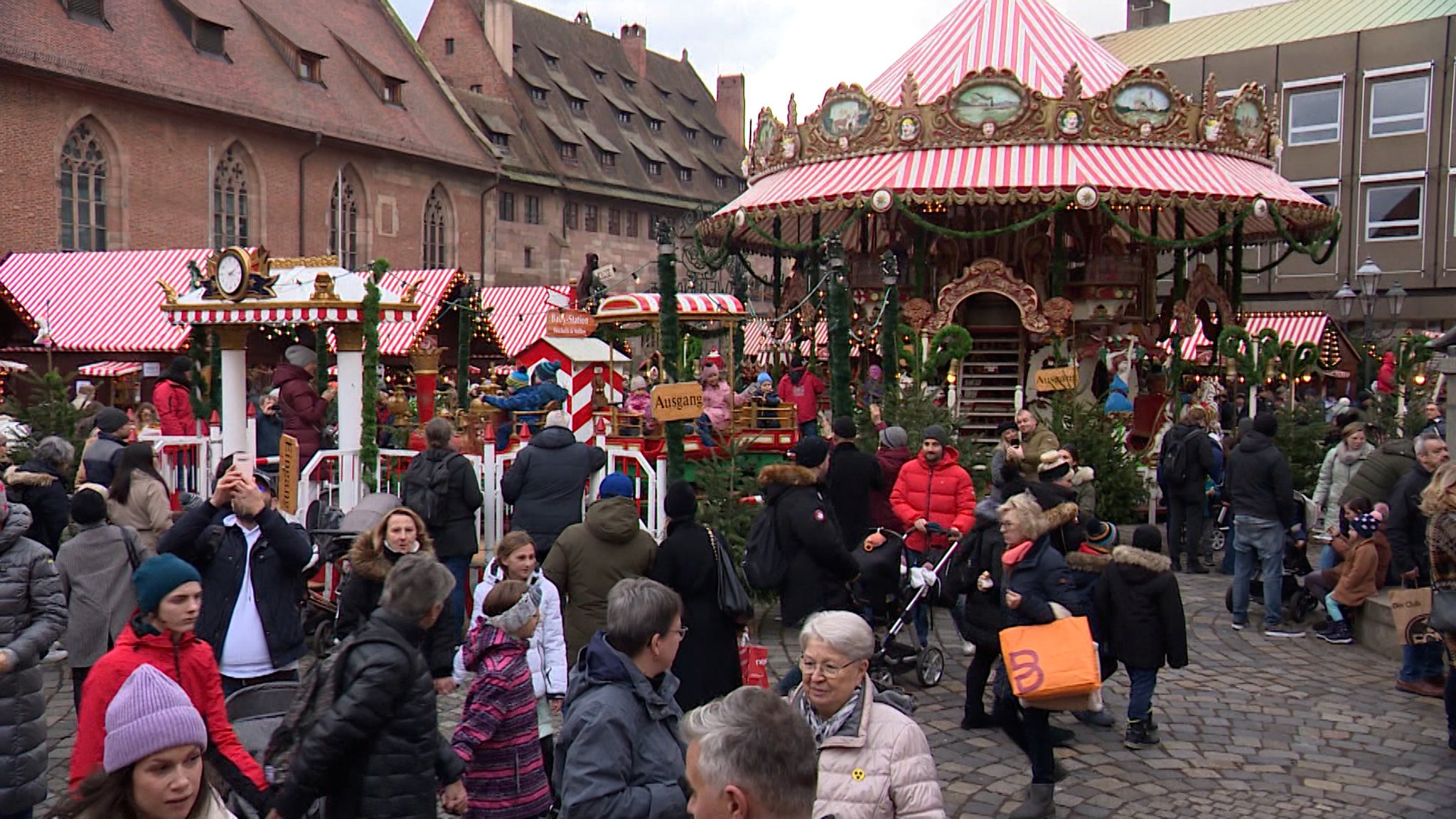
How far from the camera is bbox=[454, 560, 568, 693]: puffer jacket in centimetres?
556

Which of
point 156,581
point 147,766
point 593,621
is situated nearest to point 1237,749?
point 593,621

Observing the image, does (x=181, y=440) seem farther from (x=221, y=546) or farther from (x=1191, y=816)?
(x=1191, y=816)

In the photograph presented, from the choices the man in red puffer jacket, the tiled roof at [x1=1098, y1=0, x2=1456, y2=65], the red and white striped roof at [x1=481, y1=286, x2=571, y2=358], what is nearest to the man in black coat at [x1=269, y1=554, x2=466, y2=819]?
the man in red puffer jacket

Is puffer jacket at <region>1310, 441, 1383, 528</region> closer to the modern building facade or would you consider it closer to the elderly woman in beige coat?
the elderly woman in beige coat

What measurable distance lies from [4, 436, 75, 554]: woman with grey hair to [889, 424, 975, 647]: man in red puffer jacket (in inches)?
230

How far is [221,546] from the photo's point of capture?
5.59 meters

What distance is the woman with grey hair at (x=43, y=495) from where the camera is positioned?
26.2 feet

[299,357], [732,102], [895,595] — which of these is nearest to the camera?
[895,595]

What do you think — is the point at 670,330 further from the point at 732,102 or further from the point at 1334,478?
the point at 732,102

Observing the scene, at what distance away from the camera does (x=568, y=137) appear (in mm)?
49469

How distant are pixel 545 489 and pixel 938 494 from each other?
283 centimetres

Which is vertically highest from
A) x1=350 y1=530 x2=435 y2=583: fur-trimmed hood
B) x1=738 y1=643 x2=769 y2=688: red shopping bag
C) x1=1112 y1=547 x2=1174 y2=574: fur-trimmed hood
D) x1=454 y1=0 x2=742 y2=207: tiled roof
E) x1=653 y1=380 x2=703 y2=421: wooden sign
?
x1=454 y1=0 x2=742 y2=207: tiled roof

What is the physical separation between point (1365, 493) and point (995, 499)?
385 centimetres

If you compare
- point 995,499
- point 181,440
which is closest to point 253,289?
point 181,440
